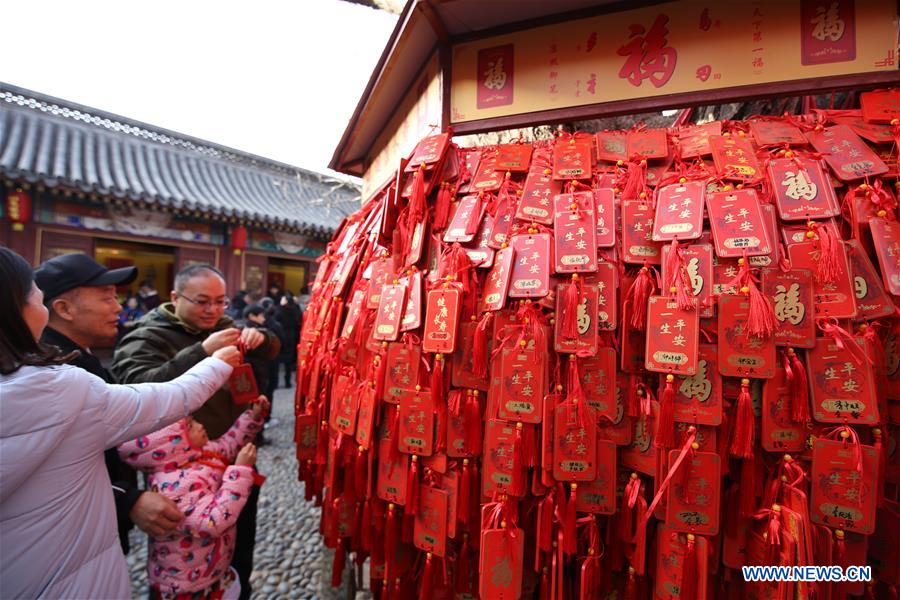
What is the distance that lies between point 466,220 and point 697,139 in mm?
882

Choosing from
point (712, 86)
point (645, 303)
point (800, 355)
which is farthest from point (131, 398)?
point (712, 86)

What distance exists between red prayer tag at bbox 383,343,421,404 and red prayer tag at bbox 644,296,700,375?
75 cm

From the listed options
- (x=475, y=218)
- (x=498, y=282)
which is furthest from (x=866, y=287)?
(x=475, y=218)

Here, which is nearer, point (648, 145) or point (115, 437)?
point (115, 437)

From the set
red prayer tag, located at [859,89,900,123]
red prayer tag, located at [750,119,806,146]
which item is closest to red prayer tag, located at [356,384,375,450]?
red prayer tag, located at [750,119,806,146]

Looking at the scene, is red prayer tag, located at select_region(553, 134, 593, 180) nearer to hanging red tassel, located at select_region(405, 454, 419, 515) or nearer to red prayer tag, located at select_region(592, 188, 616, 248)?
red prayer tag, located at select_region(592, 188, 616, 248)

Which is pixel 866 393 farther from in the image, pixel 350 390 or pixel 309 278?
pixel 309 278

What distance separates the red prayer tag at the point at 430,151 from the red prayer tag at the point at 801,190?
3.73 ft

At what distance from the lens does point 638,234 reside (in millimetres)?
1305

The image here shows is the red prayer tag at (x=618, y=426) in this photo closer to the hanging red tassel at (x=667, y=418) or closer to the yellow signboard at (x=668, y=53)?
the hanging red tassel at (x=667, y=418)

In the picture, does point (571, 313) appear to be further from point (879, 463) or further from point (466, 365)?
point (879, 463)

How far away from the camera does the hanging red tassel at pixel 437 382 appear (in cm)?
135

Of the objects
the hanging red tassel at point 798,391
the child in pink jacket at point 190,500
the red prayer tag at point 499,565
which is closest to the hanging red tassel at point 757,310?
the hanging red tassel at point 798,391

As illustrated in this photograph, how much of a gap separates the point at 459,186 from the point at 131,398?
4.42ft
